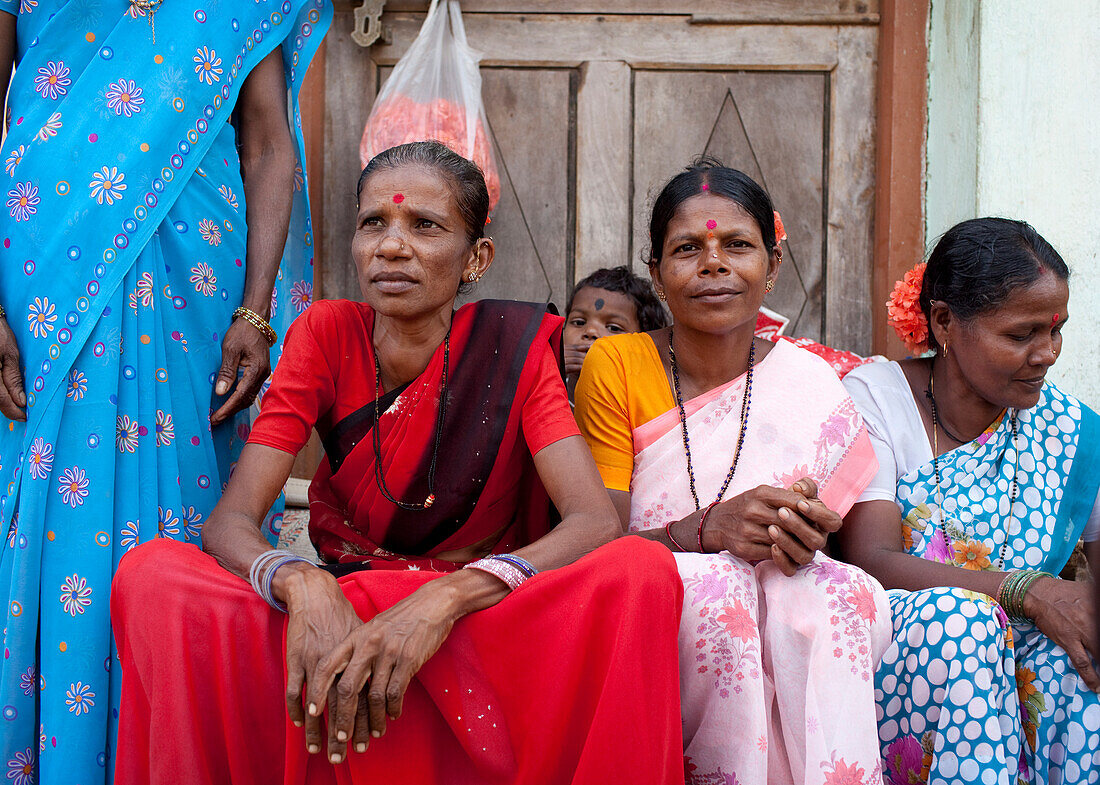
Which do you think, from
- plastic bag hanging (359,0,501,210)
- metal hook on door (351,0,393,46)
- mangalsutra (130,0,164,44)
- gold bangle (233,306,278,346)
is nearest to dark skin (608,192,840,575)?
gold bangle (233,306,278,346)

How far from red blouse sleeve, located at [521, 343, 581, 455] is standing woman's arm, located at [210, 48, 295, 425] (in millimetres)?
726

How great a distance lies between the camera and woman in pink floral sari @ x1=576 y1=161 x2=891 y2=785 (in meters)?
2.07

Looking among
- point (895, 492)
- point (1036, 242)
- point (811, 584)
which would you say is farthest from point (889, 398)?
point (811, 584)

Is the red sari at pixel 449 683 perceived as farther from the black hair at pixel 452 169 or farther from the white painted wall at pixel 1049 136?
the white painted wall at pixel 1049 136

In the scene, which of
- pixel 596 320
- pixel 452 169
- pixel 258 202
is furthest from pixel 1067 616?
pixel 258 202

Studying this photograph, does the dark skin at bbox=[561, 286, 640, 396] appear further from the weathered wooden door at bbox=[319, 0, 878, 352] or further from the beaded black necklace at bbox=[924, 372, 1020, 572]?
the beaded black necklace at bbox=[924, 372, 1020, 572]

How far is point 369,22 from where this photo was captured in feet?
12.9

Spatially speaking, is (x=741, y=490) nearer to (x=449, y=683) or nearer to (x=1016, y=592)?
(x=1016, y=592)

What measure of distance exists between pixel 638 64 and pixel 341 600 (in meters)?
2.88

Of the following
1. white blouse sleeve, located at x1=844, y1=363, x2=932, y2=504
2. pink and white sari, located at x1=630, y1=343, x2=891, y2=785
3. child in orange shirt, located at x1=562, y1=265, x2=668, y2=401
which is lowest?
pink and white sari, located at x1=630, y1=343, x2=891, y2=785

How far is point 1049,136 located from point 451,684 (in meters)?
3.00

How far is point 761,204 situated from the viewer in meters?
2.76

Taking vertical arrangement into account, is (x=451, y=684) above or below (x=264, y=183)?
below

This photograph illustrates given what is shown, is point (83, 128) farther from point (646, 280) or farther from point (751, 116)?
point (751, 116)
